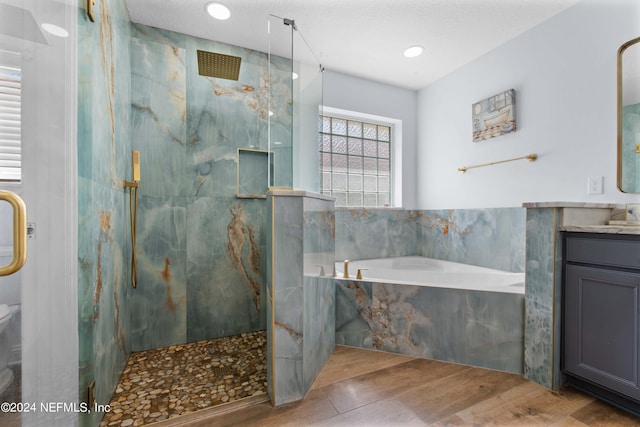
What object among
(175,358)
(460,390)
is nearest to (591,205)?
(460,390)

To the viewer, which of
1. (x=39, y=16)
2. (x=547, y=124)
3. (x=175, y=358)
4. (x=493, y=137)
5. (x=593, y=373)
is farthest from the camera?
(x=493, y=137)

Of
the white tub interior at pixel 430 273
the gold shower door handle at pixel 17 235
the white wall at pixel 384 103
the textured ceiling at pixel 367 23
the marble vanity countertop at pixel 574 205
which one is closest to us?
the gold shower door handle at pixel 17 235

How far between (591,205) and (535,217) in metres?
0.30

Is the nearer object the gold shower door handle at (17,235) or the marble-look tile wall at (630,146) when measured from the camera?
the gold shower door handle at (17,235)

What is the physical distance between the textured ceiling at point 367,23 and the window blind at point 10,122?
143 centimetres

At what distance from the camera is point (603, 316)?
1.37m

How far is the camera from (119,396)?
1456 mm

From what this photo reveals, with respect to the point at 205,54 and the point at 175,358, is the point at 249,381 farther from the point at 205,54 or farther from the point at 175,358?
the point at 205,54

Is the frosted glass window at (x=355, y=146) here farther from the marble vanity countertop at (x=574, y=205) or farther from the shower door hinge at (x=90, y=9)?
the shower door hinge at (x=90, y=9)

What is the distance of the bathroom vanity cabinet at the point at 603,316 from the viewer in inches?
50.4

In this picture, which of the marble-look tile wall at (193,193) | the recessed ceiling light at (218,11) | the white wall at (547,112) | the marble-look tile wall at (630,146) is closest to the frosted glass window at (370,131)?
the white wall at (547,112)

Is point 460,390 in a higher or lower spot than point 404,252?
lower

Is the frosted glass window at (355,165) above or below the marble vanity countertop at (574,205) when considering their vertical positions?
above

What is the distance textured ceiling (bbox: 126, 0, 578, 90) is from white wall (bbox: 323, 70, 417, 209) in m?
0.29
